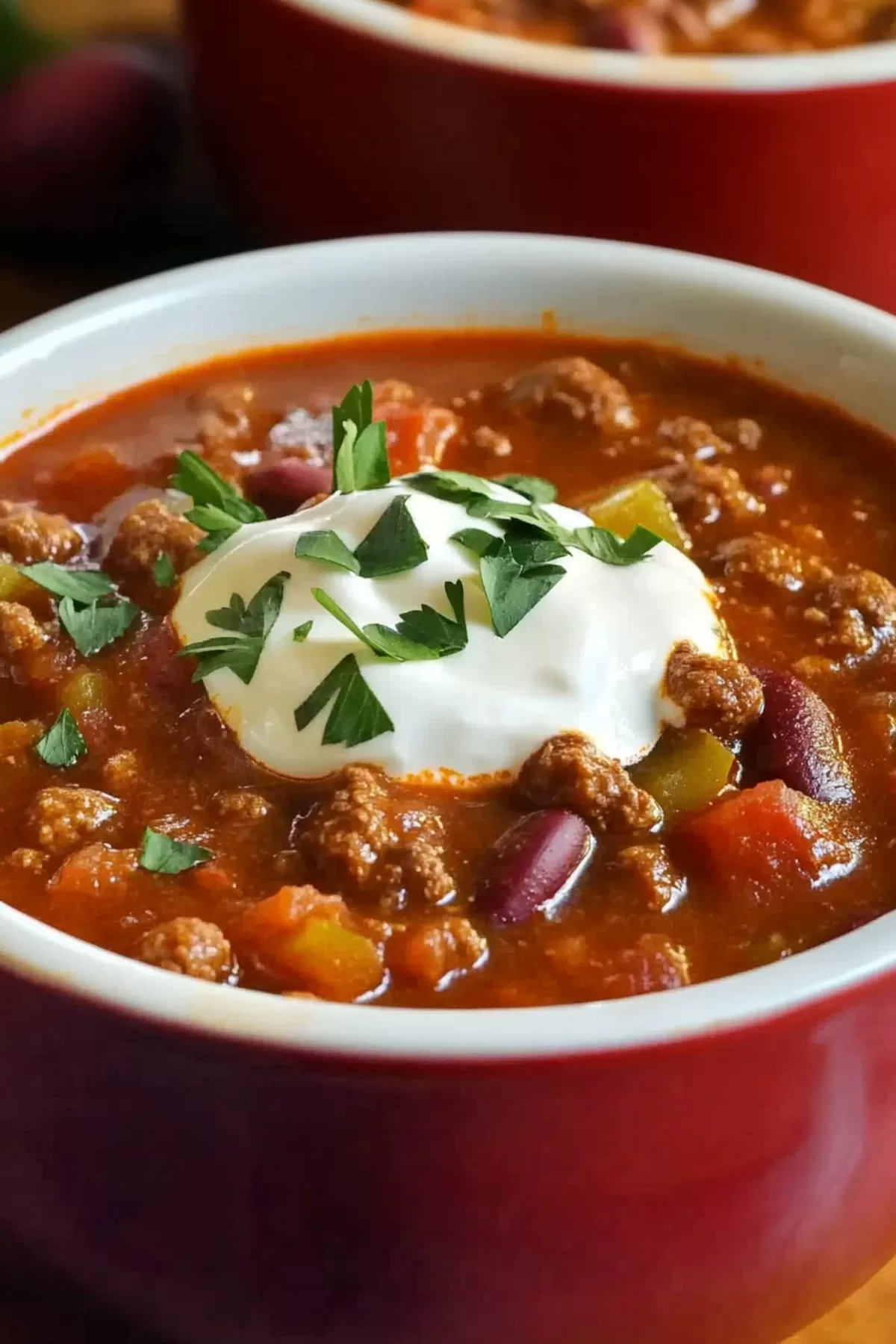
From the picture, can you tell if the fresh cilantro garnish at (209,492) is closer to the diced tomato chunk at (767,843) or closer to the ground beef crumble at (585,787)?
the ground beef crumble at (585,787)

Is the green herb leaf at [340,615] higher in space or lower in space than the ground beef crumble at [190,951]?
higher

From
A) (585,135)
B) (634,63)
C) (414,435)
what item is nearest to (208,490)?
(414,435)

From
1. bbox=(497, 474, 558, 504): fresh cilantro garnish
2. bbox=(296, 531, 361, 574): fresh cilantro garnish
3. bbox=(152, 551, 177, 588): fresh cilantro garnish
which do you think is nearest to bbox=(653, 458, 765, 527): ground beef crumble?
bbox=(497, 474, 558, 504): fresh cilantro garnish

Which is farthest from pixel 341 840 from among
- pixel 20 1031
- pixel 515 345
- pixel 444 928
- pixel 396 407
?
pixel 515 345

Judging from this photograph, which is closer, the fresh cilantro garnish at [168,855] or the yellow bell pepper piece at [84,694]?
the fresh cilantro garnish at [168,855]

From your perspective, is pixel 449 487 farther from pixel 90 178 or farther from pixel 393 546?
pixel 90 178

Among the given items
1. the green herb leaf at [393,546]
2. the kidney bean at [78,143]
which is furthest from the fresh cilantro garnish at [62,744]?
the kidney bean at [78,143]
